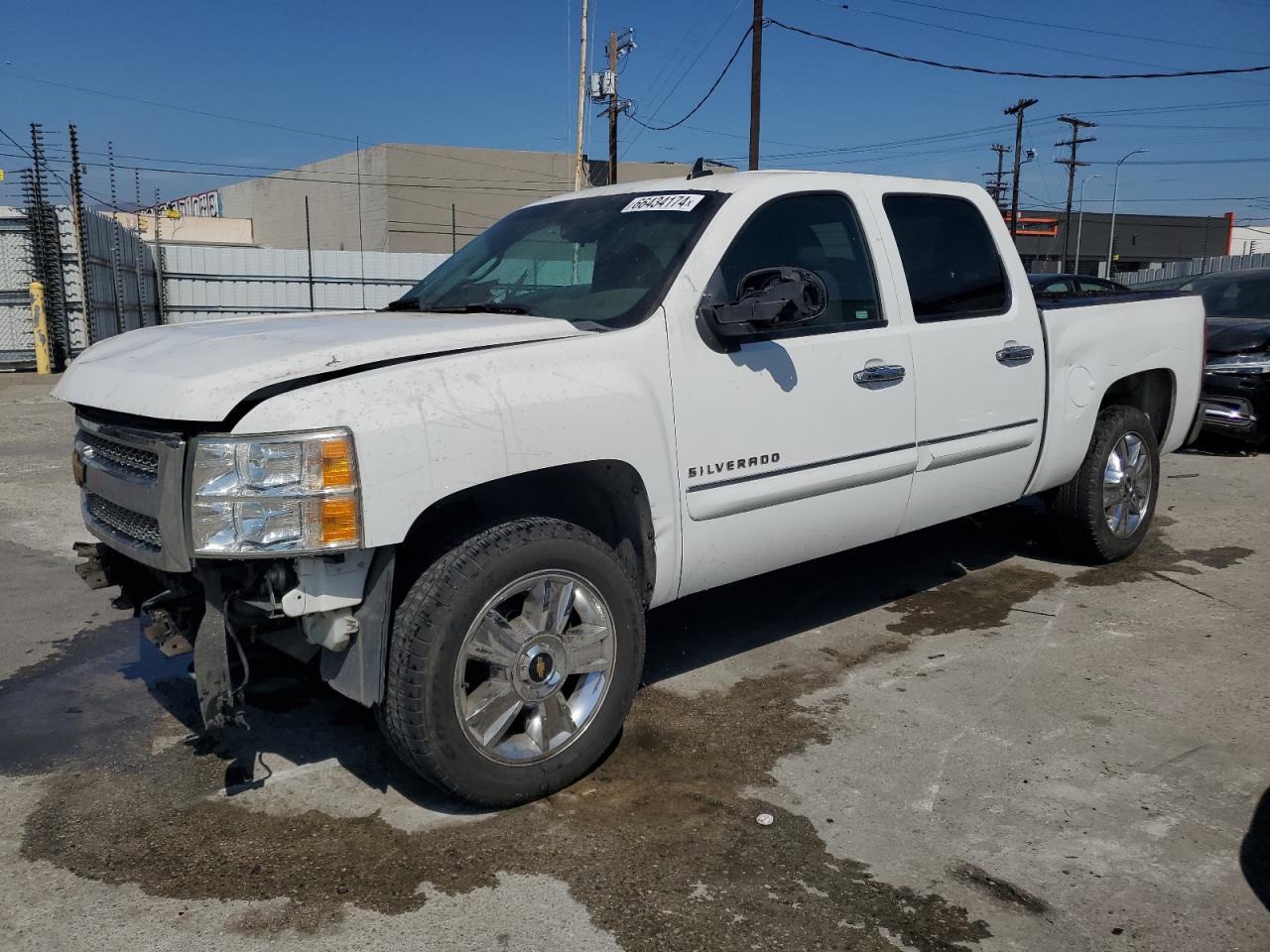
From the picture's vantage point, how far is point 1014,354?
191 inches

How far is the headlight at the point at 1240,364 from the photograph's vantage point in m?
9.60

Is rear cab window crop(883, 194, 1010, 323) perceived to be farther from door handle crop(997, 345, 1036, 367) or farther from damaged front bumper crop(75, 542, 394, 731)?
damaged front bumper crop(75, 542, 394, 731)

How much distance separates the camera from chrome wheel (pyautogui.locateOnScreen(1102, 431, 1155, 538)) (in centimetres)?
578

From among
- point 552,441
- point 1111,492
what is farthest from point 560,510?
point 1111,492

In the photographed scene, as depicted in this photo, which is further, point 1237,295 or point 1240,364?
point 1237,295

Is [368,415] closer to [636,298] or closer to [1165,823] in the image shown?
[636,298]

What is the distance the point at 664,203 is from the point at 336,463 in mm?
1838

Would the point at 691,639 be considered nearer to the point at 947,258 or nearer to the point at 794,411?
the point at 794,411

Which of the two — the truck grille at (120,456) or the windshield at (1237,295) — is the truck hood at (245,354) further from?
the windshield at (1237,295)

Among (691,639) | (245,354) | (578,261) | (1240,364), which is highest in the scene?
(578,261)

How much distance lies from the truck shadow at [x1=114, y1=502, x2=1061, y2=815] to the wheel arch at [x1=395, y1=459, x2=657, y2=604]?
2.76 ft

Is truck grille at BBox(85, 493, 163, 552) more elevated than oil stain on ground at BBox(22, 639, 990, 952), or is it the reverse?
truck grille at BBox(85, 493, 163, 552)

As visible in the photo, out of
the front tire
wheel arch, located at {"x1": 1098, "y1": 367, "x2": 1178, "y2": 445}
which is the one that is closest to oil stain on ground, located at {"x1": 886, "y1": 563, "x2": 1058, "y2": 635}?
wheel arch, located at {"x1": 1098, "y1": 367, "x2": 1178, "y2": 445}

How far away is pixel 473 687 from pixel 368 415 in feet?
3.32
